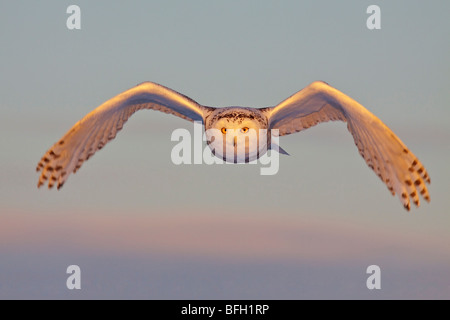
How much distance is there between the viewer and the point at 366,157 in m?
14.5

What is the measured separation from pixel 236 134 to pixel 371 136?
220cm

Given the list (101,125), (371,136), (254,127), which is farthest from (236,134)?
(101,125)

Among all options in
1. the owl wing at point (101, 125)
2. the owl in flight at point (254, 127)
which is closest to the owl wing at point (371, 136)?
the owl in flight at point (254, 127)

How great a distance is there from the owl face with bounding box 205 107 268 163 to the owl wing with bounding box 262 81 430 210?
2.11 feet

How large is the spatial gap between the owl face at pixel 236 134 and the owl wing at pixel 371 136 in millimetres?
644

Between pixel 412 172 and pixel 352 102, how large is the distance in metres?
1.50

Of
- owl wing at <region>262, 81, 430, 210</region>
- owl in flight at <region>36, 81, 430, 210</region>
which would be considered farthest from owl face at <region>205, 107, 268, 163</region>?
owl wing at <region>262, 81, 430, 210</region>

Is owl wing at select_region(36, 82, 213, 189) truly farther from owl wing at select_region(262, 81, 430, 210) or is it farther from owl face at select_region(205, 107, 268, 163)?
owl wing at select_region(262, 81, 430, 210)

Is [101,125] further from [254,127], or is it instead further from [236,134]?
[254,127]

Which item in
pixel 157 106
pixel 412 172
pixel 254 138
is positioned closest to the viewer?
pixel 412 172

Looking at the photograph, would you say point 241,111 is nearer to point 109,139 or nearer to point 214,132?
point 214,132

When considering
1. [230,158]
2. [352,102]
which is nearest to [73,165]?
[230,158]

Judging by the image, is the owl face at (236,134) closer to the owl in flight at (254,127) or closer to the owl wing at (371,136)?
the owl in flight at (254,127)

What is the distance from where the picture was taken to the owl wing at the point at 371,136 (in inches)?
545
